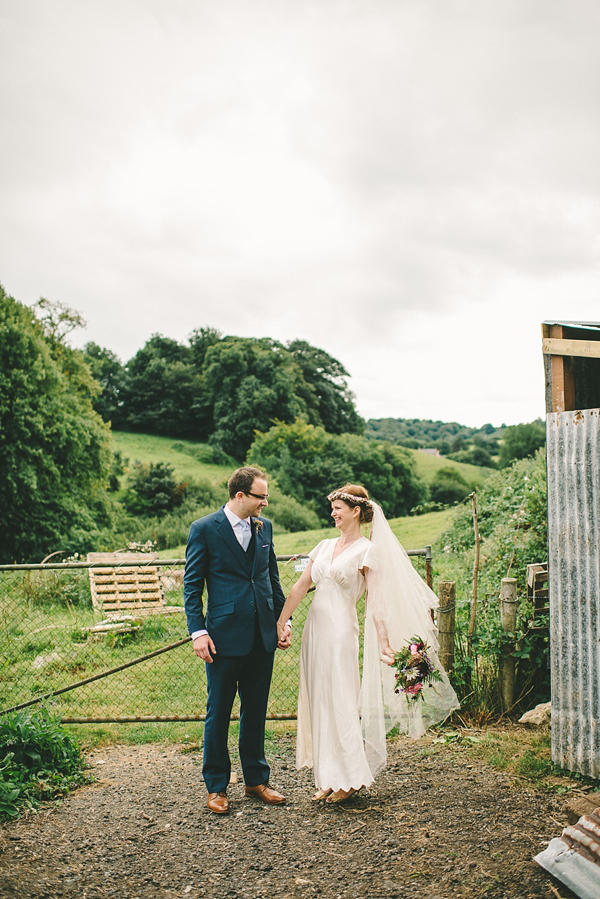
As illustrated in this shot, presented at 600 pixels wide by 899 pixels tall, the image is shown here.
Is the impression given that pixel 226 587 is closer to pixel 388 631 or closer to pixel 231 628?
pixel 231 628

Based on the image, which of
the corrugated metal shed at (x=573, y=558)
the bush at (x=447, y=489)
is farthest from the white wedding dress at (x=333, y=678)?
the bush at (x=447, y=489)

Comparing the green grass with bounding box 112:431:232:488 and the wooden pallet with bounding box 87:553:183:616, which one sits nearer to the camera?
the wooden pallet with bounding box 87:553:183:616

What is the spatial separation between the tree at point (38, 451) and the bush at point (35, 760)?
1770cm

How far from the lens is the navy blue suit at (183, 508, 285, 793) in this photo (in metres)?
4.41

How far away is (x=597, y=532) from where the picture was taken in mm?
4703

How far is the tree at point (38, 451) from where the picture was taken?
2166 centimetres

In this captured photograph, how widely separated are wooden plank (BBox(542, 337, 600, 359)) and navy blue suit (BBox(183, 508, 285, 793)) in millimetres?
2681

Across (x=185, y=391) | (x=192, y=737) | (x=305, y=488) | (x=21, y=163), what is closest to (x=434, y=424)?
(x=185, y=391)

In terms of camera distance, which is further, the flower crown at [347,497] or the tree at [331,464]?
the tree at [331,464]

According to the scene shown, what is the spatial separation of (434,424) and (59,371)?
84.2m

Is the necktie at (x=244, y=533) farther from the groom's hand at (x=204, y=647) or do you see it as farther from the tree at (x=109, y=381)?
the tree at (x=109, y=381)

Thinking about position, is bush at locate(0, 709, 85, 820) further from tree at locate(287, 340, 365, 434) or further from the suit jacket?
tree at locate(287, 340, 365, 434)

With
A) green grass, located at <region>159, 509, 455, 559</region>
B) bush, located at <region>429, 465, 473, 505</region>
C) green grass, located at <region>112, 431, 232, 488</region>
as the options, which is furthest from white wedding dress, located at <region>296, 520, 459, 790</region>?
bush, located at <region>429, 465, 473, 505</region>

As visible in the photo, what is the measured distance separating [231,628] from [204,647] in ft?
0.71
